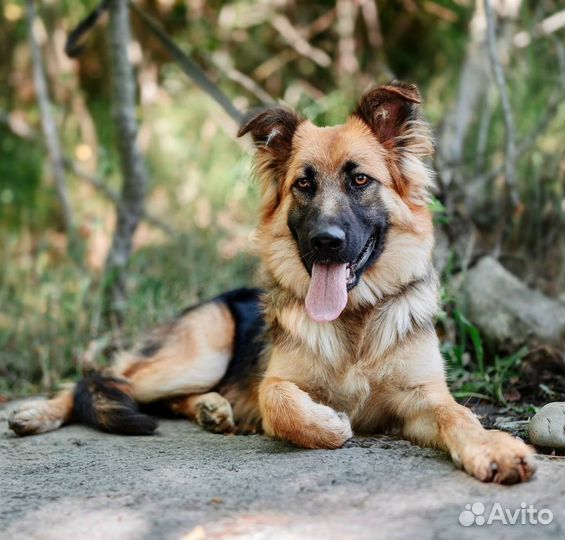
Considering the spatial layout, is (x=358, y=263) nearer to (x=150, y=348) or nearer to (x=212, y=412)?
(x=212, y=412)

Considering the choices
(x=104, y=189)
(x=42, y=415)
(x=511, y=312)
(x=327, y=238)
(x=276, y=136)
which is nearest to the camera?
(x=327, y=238)

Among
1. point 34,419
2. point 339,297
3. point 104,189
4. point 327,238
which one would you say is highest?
point 327,238

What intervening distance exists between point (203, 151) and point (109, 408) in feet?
20.1

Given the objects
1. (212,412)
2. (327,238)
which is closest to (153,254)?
(212,412)

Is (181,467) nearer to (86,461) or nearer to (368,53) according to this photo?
(86,461)

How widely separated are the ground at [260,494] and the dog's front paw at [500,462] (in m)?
0.04

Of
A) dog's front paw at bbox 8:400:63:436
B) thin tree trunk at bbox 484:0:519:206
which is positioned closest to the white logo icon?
dog's front paw at bbox 8:400:63:436

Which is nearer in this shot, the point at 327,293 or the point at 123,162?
the point at 327,293

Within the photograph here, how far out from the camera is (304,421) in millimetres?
3607

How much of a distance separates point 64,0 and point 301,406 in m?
7.63

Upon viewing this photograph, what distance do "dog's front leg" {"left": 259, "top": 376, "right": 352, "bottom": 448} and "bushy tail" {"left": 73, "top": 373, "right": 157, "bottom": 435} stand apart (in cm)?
102

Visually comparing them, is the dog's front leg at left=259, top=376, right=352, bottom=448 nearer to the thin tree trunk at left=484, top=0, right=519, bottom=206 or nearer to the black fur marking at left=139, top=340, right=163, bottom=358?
the black fur marking at left=139, top=340, right=163, bottom=358

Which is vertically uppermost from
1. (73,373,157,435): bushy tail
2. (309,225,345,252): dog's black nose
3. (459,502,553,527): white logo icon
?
(309,225,345,252): dog's black nose

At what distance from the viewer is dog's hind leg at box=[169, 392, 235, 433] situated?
180 inches
